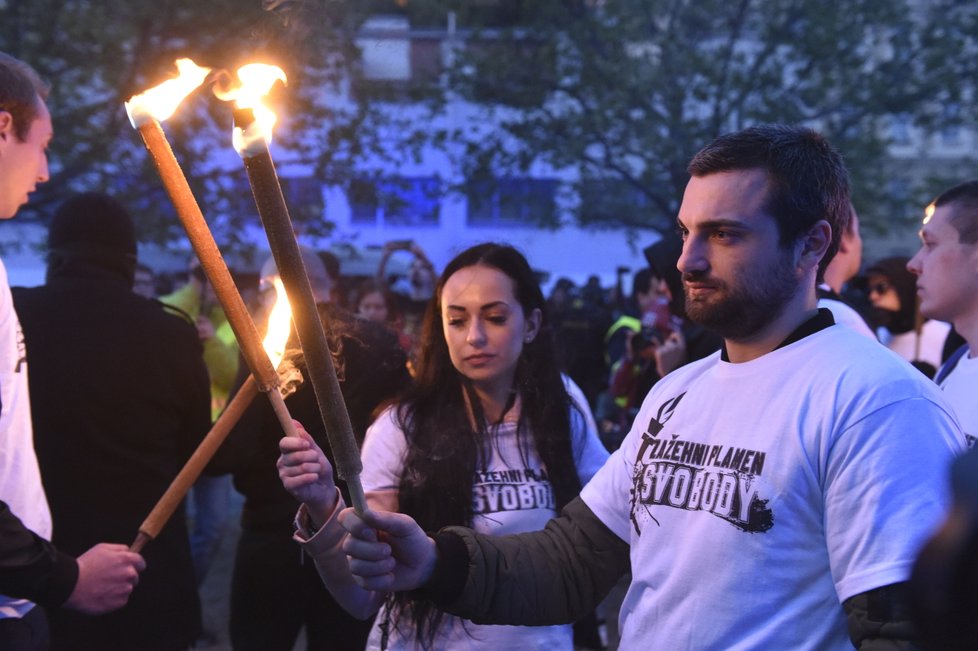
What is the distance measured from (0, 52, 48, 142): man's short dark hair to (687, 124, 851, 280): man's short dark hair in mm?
1855

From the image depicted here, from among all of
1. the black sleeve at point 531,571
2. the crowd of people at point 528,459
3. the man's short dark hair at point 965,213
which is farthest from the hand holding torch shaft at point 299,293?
the man's short dark hair at point 965,213

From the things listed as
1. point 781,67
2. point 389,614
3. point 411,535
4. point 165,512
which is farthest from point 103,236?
point 781,67

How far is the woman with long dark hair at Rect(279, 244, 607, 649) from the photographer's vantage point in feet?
9.69

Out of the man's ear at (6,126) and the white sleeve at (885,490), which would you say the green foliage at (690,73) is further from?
the white sleeve at (885,490)

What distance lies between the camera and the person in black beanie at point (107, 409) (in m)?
3.41

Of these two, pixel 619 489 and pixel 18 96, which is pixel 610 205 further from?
pixel 619 489

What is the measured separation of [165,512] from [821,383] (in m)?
1.73

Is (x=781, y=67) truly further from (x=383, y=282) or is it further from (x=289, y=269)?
(x=289, y=269)

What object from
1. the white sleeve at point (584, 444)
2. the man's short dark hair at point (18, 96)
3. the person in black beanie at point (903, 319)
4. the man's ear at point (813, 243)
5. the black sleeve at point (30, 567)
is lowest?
the black sleeve at point (30, 567)

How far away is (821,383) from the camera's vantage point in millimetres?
1809

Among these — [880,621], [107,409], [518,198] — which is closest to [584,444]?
[107,409]

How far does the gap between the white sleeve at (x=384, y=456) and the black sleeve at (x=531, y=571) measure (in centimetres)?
79

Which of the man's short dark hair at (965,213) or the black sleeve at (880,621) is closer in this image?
the black sleeve at (880,621)

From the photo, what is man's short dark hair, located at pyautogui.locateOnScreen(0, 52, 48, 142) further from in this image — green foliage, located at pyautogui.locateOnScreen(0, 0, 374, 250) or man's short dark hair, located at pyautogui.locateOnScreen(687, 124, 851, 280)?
green foliage, located at pyautogui.locateOnScreen(0, 0, 374, 250)
